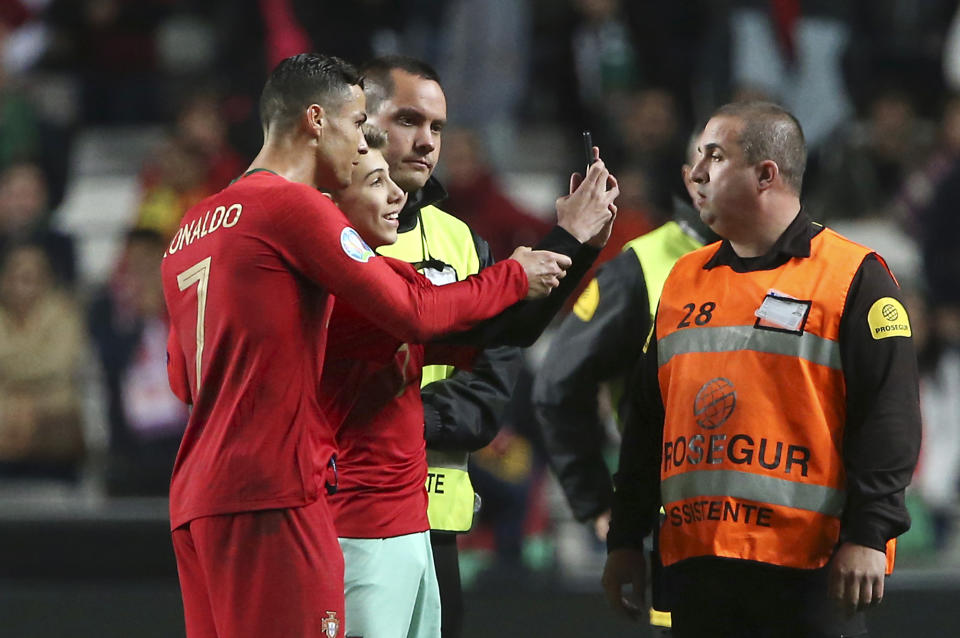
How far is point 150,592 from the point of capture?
6488 mm

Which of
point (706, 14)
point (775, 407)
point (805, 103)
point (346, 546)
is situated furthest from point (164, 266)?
point (706, 14)

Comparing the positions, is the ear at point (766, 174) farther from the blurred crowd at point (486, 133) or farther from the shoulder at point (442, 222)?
the blurred crowd at point (486, 133)

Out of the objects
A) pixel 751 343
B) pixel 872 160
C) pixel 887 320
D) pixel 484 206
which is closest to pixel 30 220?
pixel 484 206

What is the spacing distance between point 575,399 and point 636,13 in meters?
5.88

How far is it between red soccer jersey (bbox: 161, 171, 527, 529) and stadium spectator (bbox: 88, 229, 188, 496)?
4659 millimetres

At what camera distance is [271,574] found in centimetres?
309

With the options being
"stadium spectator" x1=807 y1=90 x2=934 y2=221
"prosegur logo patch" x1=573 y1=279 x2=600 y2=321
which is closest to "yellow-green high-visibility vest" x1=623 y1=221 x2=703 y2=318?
"prosegur logo patch" x1=573 y1=279 x2=600 y2=321

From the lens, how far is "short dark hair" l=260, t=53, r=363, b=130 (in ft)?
10.9

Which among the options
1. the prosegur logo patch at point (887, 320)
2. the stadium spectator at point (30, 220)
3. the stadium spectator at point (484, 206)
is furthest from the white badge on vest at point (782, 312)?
the stadium spectator at point (30, 220)

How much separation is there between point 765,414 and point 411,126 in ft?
4.36

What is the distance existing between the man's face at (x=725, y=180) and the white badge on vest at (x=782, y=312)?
0.22 metres

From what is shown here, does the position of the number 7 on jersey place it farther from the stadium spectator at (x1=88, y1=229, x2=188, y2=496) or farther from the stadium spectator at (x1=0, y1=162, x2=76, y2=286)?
the stadium spectator at (x1=0, y1=162, x2=76, y2=286)

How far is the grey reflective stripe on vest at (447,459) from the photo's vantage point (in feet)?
13.3

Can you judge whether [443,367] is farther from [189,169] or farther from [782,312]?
[189,169]
